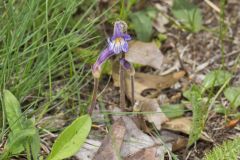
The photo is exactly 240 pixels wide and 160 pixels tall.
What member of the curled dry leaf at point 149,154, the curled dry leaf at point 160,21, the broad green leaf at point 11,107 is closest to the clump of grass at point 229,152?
the curled dry leaf at point 149,154

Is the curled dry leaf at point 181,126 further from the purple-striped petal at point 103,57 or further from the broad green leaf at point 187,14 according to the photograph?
the broad green leaf at point 187,14

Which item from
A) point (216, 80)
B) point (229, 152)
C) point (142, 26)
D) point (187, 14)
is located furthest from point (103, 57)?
point (187, 14)

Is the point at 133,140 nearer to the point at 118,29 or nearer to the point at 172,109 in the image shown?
the point at 172,109

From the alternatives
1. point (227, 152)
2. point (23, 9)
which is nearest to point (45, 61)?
point (23, 9)

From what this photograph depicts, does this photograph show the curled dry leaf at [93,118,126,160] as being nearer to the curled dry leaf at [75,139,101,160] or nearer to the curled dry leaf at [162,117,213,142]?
the curled dry leaf at [75,139,101,160]

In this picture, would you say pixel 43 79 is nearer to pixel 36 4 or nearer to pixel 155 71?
pixel 36 4

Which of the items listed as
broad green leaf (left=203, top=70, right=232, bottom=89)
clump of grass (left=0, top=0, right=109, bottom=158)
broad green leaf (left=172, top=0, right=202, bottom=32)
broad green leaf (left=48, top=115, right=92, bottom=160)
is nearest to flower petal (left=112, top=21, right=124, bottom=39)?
clump of grass (left=0, top=0, right=109, bottom=158)
